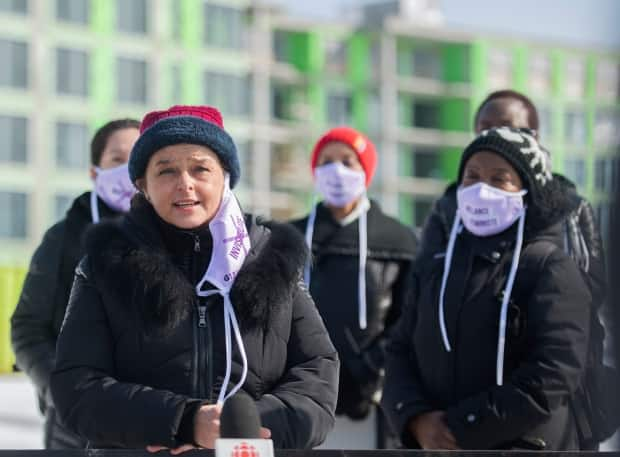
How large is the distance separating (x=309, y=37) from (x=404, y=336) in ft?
234

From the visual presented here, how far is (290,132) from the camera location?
72812 millimetres

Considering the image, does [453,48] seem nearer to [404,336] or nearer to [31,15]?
[31,15]

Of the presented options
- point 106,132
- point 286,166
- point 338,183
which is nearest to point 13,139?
point 286,166

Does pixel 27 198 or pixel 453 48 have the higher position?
pixel 453 48

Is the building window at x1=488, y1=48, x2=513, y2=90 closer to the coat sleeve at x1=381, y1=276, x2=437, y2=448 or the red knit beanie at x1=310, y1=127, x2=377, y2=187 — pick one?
the red knit beanie at x1=310, y1=127, x2=377, y2=187

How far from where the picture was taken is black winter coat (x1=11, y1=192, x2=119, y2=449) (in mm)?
4938

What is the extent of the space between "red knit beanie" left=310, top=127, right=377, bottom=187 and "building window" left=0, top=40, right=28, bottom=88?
53567 mm

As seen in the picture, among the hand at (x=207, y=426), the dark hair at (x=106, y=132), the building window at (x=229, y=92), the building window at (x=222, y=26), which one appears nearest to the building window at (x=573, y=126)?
the building window at (x=229, y=92)

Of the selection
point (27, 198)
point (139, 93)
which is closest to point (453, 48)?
point (139, 93)

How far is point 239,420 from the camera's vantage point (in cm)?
228

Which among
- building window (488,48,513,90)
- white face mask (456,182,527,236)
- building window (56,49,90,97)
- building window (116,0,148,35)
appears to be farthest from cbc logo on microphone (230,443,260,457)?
building window (488,48,513,90)

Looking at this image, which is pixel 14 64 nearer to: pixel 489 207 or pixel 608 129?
pixel 489 207

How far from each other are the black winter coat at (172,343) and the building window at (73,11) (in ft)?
192

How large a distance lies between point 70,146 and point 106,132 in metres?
55.5
